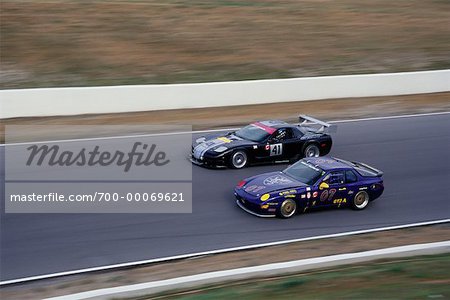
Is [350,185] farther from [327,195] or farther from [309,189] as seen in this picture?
[309,189]

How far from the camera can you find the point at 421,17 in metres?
34.0

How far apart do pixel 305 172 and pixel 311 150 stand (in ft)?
9.95

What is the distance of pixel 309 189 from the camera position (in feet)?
46.3

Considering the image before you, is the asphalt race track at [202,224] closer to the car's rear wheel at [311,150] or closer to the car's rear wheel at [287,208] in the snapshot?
the car's rear wheel at [287,208]

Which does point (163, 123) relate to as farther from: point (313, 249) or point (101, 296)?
point (101, 296)

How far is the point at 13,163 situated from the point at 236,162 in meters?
Result: 5.20

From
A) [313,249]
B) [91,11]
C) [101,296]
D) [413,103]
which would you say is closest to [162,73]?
[91,11]

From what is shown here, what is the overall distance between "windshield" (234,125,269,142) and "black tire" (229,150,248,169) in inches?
19.3

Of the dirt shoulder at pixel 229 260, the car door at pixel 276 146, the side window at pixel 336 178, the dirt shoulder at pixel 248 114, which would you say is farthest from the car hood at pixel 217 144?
the dirt shoulder at pixel 229 260

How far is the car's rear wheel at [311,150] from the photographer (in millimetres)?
17469

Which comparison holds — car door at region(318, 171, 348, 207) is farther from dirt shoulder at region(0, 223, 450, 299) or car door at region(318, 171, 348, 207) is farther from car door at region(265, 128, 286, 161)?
car door at region(265, 128, 286, 161)

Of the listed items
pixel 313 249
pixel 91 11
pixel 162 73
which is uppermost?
pixel 91 11

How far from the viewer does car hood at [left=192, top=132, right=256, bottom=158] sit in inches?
651

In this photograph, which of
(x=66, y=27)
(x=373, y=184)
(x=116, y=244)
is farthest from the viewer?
(x=66, y=27)
